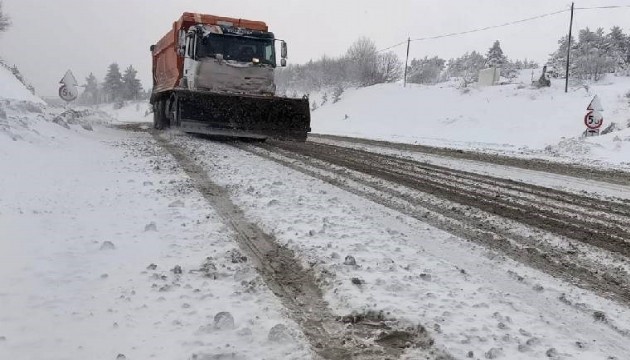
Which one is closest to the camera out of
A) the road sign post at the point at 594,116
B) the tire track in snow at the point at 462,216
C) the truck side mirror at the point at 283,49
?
the tire track in snow at the point at 462,216

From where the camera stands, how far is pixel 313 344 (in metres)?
2.32

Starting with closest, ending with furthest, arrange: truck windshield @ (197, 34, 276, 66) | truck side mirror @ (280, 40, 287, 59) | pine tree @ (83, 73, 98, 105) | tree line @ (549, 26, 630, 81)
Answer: truck windshield @ (197, 34, 276, 66) < truck side mirror @ (280, 40, 287, 59) < tree line @ (549, 26, 630, 81) < pine tree @ (83, 73, 98, 105)

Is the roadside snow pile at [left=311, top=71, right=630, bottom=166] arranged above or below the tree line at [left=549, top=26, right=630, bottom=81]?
below

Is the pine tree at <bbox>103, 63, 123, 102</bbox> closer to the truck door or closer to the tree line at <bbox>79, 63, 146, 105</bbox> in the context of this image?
the tree line at <bbox>79, 63, 146, 105</bbox>

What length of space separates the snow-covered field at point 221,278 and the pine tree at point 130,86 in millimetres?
113704

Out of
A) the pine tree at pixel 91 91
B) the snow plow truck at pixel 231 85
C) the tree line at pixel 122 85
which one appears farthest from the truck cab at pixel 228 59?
the pine tree at pixel 91 91

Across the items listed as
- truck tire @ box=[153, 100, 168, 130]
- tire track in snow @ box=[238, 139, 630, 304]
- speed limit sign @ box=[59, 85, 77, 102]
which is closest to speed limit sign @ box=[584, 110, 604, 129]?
tire track in snow @ box=[238, 139, 630, 304]

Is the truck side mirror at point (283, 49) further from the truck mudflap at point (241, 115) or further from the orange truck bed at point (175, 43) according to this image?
the truck mudflap at point (241, 115)

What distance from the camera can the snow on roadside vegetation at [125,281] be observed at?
7.22 ft

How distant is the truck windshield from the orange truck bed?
733mm

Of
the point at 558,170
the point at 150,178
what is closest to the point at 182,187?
the point at 150,178

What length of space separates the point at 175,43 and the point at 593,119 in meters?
14.7

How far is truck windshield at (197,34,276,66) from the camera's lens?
547 inches

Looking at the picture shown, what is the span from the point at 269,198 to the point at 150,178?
6.12 feet
